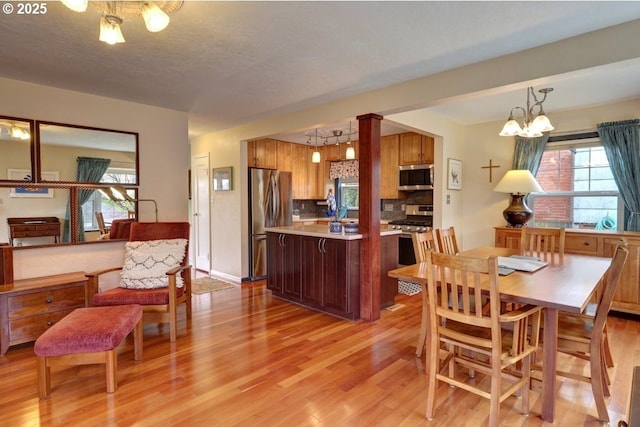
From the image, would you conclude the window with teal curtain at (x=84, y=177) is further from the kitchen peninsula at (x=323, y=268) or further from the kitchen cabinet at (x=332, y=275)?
the kitchen cabinet at (x=332, y=275)

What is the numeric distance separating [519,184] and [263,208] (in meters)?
3.50

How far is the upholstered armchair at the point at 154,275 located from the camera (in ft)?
9.60

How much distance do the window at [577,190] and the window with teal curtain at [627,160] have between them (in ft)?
0.55

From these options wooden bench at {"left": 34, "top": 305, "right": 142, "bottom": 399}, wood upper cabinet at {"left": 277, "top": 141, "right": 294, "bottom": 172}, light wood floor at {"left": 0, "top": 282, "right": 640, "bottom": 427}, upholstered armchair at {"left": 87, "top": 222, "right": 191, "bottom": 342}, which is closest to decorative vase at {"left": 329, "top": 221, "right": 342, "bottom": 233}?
light wood floor at {"left": 0, "top": 282, "right": 640, "bottom": 427}

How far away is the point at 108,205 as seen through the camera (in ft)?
11.8

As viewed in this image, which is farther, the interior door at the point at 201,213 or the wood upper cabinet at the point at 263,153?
the interior door at the point at 201,213

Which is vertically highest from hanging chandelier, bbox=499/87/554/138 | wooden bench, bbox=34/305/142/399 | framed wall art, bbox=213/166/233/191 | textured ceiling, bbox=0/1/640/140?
textured ceiling, bbox=0/1/640/140

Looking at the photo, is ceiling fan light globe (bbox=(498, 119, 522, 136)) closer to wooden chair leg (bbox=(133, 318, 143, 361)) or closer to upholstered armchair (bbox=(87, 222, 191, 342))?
upholstered armchair (bbox=(87, 222, 191, 342))

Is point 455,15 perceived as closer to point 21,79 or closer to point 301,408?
point 301,408

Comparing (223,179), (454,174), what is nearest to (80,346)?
(223,179)

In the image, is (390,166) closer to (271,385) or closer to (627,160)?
(627,160)

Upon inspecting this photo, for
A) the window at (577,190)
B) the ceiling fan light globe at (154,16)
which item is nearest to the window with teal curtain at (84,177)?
the ceiling fan light globe at (154,16)

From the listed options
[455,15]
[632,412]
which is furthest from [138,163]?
[632,412]

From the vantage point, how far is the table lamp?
→ 4.02 meters
